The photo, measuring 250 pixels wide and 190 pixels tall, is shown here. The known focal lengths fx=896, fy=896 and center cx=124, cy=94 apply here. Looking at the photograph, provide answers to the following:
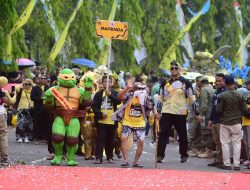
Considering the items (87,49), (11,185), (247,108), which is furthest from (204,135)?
(87,49)

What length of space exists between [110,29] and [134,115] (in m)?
2.24

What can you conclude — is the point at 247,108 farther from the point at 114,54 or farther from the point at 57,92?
the point at 114,54

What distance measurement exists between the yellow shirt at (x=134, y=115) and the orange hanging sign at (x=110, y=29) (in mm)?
1882

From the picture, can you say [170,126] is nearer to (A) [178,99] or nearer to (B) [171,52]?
(A) [178,99]

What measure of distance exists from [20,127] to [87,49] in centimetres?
1365

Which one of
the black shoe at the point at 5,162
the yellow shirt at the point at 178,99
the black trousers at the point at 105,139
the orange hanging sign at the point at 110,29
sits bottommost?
the black shoe at the point at 5,162

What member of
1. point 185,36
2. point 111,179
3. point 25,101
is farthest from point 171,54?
point 111,179

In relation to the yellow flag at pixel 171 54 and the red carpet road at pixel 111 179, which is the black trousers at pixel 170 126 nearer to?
the red carpet road at pixel 111 179

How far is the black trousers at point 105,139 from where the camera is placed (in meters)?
17.3

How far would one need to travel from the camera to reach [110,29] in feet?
60.0

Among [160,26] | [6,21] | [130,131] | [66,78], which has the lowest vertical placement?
[130,131]

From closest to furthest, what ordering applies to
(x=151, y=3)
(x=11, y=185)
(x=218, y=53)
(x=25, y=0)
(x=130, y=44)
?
(x=11, y=185)
(x=25, y=0)
(x=218, y=53)
(x=130, y=44)
(x=151, y=3)

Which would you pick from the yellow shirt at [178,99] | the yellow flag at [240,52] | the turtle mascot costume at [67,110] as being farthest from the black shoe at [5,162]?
the yellow flag at [240,52]

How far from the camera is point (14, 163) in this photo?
1630 centimetres
